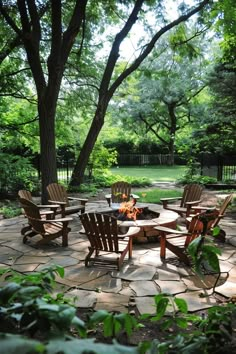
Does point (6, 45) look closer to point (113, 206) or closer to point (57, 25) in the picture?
point (57, 25)

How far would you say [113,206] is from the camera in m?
7.21

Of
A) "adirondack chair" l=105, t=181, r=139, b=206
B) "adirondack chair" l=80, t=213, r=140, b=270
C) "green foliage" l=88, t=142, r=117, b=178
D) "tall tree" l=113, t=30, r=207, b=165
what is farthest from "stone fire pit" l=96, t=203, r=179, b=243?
"tall tree" l=113, t=30, r=207, b=165

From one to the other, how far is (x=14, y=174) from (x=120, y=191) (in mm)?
4586

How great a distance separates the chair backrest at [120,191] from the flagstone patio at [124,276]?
207 centimetres

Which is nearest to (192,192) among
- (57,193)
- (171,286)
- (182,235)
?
(182,235)

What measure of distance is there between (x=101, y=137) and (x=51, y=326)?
14771mm

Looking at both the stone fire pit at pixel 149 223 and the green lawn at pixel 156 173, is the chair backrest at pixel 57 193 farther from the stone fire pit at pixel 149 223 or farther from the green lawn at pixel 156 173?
the green lawn at pixel 156 173

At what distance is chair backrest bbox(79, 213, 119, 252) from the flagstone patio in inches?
12.4

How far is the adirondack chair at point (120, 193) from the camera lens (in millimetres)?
7927

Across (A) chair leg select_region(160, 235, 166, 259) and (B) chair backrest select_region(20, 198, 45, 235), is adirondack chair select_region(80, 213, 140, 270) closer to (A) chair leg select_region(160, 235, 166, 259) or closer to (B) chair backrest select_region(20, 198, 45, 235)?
(A) chair leg select_region(160, 235, 166, 259)

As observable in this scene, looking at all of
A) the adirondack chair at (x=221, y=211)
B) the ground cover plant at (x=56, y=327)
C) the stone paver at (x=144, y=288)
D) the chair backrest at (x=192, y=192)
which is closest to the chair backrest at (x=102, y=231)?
the stone paver at (x=144, y=288)

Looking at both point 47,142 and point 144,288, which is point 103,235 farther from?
point 47,142

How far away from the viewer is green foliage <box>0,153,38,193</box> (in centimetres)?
1095

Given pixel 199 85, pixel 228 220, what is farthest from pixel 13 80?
pixel 199 85
